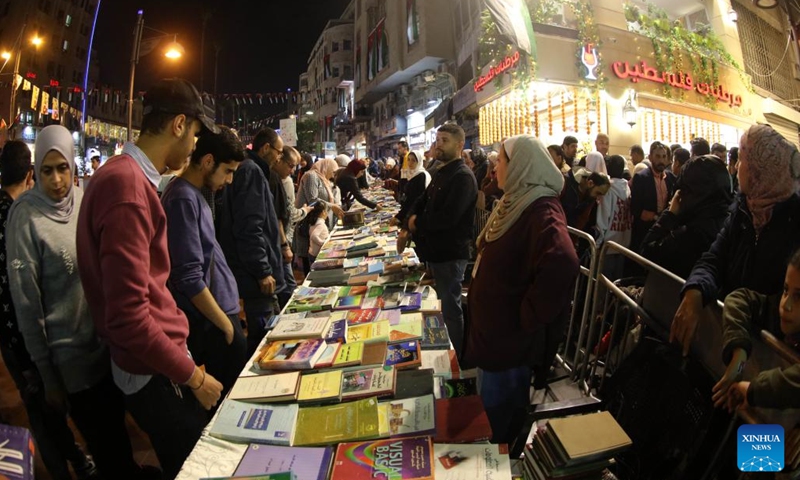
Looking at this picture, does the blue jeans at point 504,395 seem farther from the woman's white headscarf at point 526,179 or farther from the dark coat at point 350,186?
the dark coat at point 350,186

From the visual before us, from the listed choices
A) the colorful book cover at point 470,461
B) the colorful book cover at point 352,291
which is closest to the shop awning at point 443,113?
the colorful book cover at point 352,291

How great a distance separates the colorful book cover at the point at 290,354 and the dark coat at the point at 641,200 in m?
4.43

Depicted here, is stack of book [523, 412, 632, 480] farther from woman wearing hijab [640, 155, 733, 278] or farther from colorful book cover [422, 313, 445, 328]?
woman wearing hijab [640, 155, 733, 278]

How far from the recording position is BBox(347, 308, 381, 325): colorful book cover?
2.53m

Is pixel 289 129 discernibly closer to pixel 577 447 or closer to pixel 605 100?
pixel 605 100

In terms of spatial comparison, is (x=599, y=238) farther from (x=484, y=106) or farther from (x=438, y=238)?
(x=484, y=106)

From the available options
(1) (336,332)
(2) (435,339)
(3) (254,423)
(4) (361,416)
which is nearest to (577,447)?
(4) (361,416)

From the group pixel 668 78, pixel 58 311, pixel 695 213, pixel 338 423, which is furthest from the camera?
pixel 668 78

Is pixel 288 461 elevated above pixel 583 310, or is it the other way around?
pixel 583 310

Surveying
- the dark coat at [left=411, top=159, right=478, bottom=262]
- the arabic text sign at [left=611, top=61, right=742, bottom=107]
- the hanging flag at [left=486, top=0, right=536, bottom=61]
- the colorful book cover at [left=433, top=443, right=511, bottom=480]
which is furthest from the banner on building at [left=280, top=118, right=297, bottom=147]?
the colorful book cover at [left=433, top=443, right=511, bottom=480]

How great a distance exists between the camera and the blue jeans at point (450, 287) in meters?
3.49

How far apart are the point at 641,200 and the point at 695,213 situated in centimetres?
217

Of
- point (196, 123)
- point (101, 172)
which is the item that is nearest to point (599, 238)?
point (196, 123)

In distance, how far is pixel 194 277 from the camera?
77.9 inches
